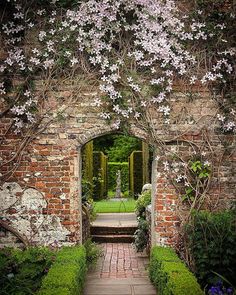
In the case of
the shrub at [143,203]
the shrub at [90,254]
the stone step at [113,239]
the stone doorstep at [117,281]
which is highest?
the shrub at [143,203]

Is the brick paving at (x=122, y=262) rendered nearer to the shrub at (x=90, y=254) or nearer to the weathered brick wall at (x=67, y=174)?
the shrub at (x=90, y=254)

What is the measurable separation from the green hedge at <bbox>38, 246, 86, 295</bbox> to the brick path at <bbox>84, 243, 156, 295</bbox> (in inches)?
22.7

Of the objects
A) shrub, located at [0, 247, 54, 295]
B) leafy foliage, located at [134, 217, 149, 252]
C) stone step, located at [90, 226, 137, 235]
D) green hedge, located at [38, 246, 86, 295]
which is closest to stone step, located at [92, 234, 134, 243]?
stone step, located at [90, 226, 137, 235]

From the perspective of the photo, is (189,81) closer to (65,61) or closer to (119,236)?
(65,61)

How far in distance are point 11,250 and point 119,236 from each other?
4.98m

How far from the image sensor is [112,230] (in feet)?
40.1

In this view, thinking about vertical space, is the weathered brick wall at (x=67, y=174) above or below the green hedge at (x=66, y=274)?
above

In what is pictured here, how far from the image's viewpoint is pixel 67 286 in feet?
17.8

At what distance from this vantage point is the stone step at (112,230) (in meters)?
12.2

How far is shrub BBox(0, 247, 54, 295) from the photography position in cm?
621

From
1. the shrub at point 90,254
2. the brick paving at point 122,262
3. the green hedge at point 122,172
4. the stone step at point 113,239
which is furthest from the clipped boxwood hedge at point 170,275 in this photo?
the green hedge at point 122,172

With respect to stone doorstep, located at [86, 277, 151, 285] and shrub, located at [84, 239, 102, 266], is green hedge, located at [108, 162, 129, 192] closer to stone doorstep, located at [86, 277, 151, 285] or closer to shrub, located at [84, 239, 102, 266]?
shrub, located at [84, 239, 102, 266]

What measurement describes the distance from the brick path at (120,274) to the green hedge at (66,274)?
0.58 meters

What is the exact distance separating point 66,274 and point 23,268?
1281mm
